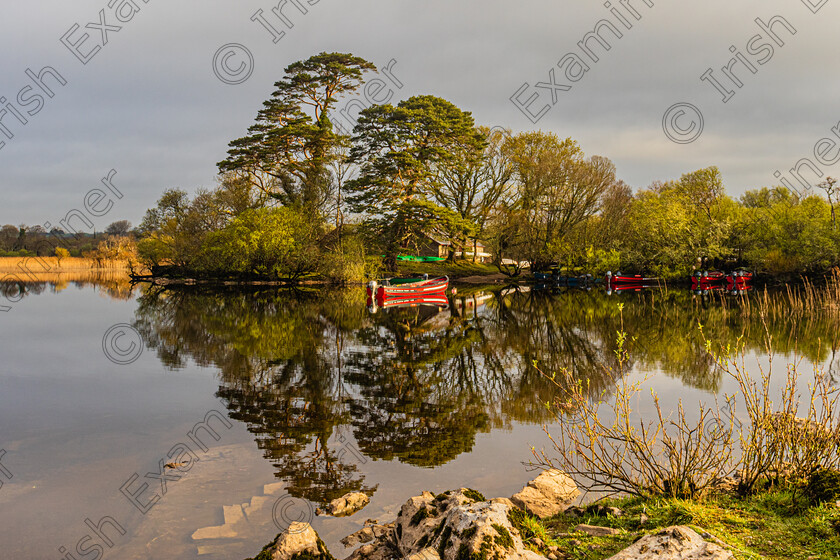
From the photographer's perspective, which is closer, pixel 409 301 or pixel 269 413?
pixel 269 413

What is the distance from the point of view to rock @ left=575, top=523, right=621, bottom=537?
14.6ft

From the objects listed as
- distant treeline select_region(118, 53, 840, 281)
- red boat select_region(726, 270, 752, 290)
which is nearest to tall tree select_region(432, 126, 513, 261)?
distant treeline select_region(118, 53, 840, 281)

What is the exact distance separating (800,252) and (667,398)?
39692 millimetres

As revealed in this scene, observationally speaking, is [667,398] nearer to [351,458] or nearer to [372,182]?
[351,458]

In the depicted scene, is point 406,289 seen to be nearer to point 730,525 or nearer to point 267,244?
point 267,244

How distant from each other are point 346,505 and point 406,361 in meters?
8.19

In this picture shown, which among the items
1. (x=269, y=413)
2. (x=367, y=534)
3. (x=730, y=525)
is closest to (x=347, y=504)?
(x=367, y=534)

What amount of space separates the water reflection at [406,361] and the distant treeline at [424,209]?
20.6 m

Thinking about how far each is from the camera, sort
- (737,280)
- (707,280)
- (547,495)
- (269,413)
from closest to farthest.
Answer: (547,495) → (269,413) → (737,280) → (707,280)

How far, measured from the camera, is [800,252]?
41438 mm

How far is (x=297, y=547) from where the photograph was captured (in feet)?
14.1

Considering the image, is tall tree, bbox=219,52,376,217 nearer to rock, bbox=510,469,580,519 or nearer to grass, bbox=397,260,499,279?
grass, bbox=397,260,499,279

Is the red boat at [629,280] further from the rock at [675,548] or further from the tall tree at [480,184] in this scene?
the rock at [675,548]

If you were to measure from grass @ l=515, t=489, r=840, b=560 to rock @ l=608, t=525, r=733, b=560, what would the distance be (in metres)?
0.29
